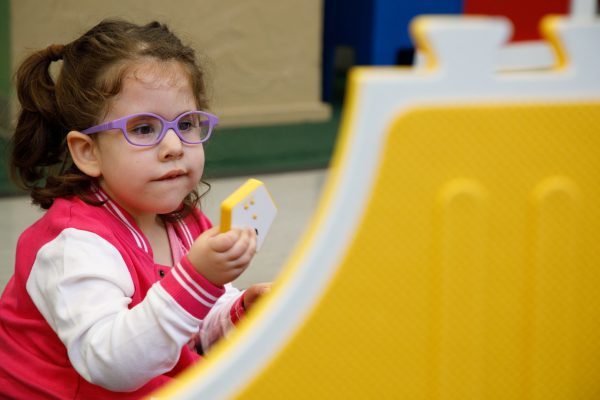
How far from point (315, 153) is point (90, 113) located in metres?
2.60

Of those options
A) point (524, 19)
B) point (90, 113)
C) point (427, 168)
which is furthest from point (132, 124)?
point (524, 19)

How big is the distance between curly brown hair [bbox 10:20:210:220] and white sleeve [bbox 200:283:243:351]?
175 millimetres

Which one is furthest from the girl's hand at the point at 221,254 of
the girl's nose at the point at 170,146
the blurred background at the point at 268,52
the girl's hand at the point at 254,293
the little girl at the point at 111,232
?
the blurred background at the point at 268,52

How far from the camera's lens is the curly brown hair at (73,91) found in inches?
51.9

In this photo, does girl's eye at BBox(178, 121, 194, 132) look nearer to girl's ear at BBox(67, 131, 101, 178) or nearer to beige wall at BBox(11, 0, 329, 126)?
girl's ear at BBox(67, 131, 101, 178)

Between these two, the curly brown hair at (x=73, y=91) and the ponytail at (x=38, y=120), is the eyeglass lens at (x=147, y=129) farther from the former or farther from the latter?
the ponytail at (x=38, y=120)

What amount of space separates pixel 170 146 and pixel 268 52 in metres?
3.18

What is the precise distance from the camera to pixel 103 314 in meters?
1.13

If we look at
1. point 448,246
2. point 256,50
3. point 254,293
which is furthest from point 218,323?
point 256,50

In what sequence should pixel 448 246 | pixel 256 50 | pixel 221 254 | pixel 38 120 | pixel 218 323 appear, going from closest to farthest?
pixel 448 246, pixel 221 254, pixel 38 120, pixel 218 323, pixel 256 50

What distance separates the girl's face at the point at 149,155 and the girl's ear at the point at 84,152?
0.5 inches

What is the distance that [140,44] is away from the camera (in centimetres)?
135

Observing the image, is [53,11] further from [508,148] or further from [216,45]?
[508,148]

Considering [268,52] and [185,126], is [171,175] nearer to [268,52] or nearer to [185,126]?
[185,126]
